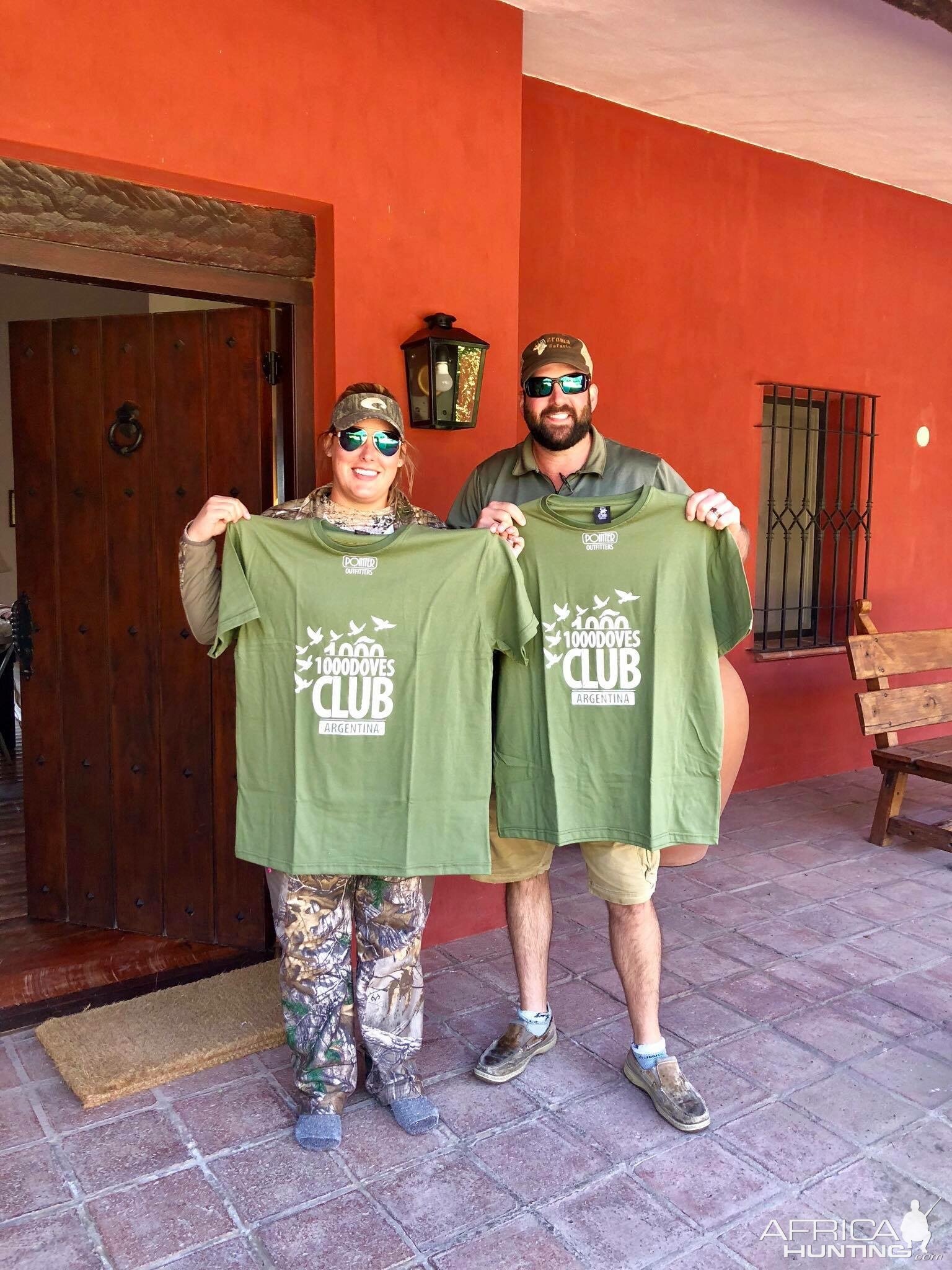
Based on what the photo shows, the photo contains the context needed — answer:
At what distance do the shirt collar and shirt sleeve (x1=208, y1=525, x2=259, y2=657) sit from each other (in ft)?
2.73

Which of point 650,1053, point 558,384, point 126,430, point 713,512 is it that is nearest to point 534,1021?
point 650,1053

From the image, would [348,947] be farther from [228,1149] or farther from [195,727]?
[195,727]

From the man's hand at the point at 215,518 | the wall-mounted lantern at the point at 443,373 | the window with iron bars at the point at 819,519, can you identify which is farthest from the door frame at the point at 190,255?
the window with iron bars at the point at 819,519

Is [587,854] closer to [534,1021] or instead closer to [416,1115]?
[534,1021]

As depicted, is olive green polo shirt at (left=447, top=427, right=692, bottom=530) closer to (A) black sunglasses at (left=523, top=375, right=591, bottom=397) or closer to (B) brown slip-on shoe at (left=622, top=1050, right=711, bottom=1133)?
(A) black sunglasses at (left=523, top=375, right=591, bottom=397)

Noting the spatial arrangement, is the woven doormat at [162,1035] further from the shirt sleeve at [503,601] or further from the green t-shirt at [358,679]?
the shirt sleeve at [503,601]

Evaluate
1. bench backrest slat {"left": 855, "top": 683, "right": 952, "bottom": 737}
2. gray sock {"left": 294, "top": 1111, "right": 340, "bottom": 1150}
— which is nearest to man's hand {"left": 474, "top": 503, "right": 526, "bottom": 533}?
gray sock {"left": 294, "top": 1111, "right": 340, "bottom": 1150}

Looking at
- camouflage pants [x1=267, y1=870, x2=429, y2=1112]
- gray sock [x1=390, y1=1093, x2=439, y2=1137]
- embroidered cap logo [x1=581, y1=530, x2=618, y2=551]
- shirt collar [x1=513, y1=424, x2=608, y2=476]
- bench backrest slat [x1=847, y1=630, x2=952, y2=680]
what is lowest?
gray sock [x1=390, y1=1093, x2=439, y2=1137]

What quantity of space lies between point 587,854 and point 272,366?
1877mm

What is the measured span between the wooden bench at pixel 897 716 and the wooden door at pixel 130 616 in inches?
118

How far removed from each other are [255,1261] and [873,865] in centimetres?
337

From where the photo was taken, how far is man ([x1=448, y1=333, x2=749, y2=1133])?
2564mm

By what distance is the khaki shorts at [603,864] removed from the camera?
8.42 ft

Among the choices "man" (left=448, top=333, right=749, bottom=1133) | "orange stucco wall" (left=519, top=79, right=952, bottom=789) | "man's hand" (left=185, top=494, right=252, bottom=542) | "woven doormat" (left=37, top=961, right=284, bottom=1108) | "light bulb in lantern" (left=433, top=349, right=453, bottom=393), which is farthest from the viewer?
"orange stucco wall" (left=519, top=79, right=952, bottom=789)
